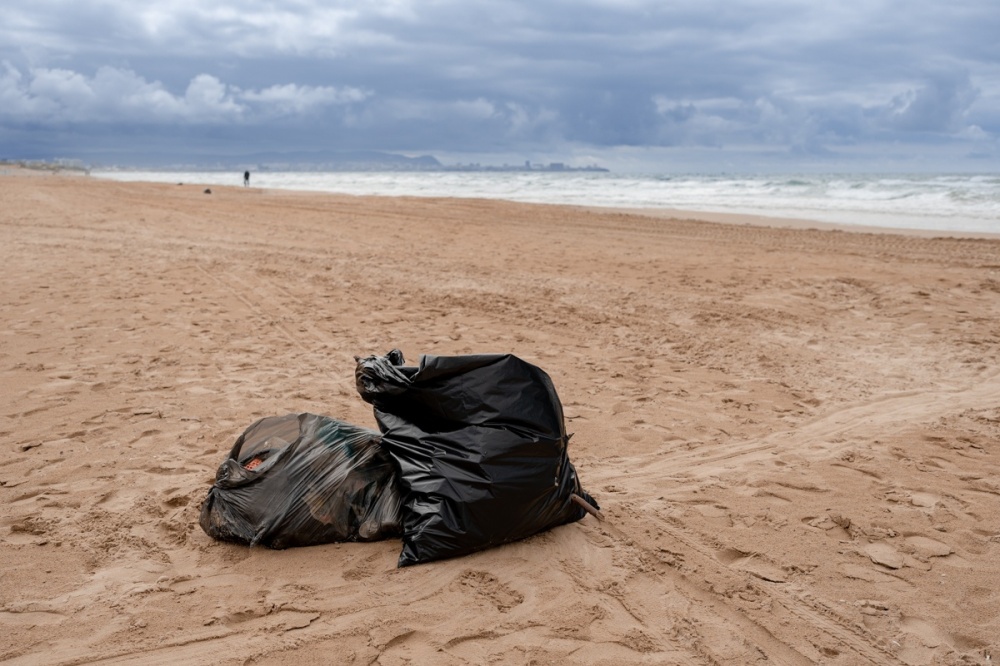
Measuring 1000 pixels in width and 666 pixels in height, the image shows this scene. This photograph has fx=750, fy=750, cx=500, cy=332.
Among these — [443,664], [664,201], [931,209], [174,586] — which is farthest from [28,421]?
[664,201]

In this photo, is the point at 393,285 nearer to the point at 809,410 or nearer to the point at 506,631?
the point at 809,410

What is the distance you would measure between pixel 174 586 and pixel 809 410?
12.3 ft

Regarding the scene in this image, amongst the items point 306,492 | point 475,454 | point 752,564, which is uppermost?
point 475,454

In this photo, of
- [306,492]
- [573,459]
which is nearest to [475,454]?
[306,492]

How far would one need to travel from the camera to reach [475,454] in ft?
9.50

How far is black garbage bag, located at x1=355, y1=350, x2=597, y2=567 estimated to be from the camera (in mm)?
2865

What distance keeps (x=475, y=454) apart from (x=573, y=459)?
1153 mm

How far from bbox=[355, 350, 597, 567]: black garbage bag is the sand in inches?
4.6

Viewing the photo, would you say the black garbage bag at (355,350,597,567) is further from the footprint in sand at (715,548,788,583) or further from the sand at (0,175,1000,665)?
the footprint in sand at (715,548,788,583)

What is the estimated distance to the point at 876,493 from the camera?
3.55 m

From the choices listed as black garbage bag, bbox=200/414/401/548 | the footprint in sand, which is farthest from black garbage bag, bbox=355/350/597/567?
the footprint in sand

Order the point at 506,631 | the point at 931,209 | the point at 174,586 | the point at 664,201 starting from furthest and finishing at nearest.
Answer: the point at 664,201 → the point at 931,209 → the point at 174,586 → the point at 506,631

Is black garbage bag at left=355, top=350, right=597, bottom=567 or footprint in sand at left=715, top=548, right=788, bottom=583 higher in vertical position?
black garbage bag at left=355, top=350, right=597, bottom=567

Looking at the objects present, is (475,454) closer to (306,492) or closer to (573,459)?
(306,492)
